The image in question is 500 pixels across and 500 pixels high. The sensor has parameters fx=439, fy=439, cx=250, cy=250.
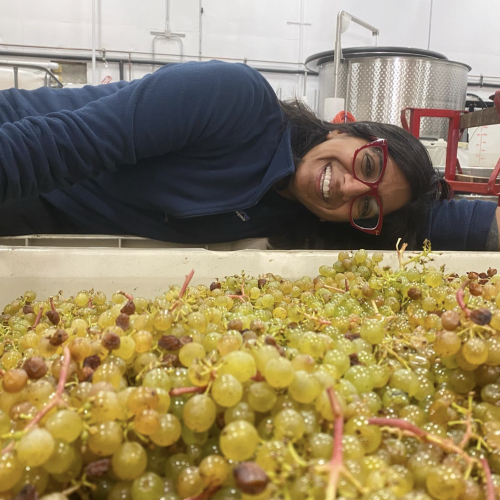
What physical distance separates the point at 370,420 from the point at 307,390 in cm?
5

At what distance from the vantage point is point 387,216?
1.22 m

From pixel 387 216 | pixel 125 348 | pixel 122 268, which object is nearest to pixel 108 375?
pixel 125 348

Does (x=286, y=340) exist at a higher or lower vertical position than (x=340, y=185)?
lower

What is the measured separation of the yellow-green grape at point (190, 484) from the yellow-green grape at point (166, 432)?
0.03 meters

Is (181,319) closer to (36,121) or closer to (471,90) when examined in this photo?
(36,121)

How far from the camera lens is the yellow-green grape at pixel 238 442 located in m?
0.25

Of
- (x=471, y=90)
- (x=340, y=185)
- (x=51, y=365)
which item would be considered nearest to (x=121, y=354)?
(x=51, y=365)

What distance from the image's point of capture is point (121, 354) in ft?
1.15

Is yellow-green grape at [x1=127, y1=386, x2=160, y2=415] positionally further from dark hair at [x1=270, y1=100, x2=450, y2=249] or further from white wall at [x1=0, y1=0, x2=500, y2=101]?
white wall at [x1=0, y1=0, x2=500, y2=101]

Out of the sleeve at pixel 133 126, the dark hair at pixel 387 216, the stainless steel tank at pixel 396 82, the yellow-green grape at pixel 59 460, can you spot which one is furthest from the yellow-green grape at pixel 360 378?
the stainless steel tank at pixel 396 82

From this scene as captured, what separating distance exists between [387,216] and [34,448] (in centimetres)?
112

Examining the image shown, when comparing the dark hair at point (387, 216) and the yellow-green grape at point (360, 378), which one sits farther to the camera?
the dark hair at point (387, 216)

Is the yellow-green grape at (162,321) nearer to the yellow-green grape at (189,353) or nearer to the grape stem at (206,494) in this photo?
the yellow-green grape at (189,353)

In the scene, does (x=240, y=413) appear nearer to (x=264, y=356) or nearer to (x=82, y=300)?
(x=264, y=356)
